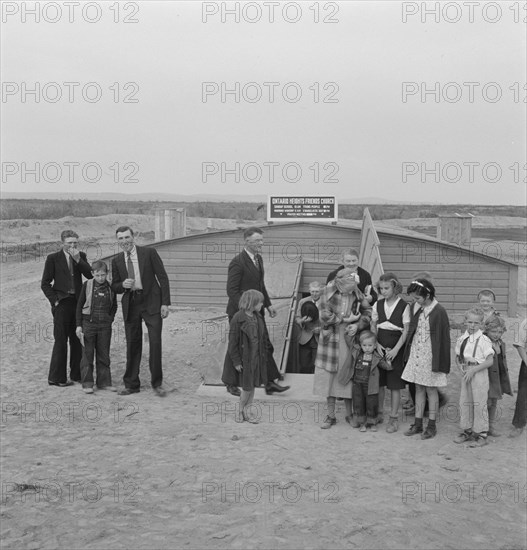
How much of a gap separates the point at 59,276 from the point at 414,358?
13.6 feet

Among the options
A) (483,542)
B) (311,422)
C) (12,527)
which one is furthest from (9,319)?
(483,542)

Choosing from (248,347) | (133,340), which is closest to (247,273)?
(248,347)

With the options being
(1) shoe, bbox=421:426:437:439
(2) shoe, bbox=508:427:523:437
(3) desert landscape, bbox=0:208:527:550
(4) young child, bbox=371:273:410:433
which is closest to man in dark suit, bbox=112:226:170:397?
(3) desert landscape, bbox=0:208:527:550

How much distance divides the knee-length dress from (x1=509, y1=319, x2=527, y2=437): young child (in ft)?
2.36

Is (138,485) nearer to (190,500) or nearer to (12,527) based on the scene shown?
(190,500)

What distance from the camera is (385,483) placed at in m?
5.34

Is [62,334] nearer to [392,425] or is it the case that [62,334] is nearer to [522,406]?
[392,425]

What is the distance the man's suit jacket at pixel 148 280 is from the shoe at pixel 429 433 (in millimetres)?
3131

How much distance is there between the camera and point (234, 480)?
17.8ft

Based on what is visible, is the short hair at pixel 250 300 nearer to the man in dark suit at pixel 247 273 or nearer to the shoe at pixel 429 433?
the man in dark suit at pixel 247 273

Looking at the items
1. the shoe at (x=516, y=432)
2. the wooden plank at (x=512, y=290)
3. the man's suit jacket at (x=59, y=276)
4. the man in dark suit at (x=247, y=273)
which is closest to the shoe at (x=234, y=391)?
the man in dark suit at (x=247, y=273)

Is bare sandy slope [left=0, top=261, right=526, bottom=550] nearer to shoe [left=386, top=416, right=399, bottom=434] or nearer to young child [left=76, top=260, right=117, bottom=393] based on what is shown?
shoe [left=386, top=416, right=399, bottom=434]

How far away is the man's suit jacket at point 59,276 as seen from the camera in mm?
8242

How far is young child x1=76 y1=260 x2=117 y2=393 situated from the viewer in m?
8.07
